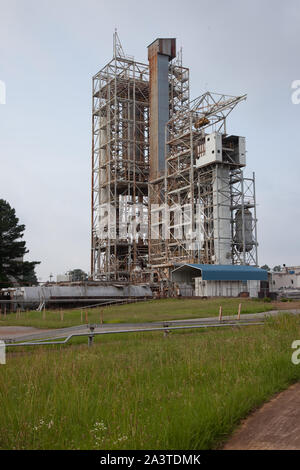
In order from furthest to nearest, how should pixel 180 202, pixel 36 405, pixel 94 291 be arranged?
pixel 180 202
pixel 94 291
pixel 36 405

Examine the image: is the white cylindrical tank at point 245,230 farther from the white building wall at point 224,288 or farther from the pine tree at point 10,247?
the pine tree at point 10,247

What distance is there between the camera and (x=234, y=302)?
124ft

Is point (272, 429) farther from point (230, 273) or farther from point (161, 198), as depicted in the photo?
point (161, 198)

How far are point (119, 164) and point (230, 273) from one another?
31994mm

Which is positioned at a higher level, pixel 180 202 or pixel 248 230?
pixel 180 202

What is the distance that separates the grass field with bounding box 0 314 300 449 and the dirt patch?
182mm

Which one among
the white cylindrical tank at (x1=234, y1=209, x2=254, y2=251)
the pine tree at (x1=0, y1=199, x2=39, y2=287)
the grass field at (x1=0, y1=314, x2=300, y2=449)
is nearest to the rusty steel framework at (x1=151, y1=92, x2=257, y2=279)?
the white cylindrical tank at (x1=234, y1=209, x2=254, y2=251)

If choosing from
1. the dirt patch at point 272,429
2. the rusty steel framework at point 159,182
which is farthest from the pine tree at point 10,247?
the dirt patch at point 272,429

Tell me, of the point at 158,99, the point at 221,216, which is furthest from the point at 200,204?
the point at 158,99

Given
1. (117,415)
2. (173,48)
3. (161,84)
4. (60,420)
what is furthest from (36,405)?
(173,48)

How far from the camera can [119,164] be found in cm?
7319

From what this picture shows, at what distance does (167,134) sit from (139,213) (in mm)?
13614

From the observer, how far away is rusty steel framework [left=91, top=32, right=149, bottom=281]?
2785 inches

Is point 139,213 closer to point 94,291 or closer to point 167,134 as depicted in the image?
point 167,134
